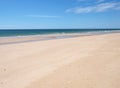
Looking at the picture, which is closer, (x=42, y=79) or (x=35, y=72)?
(x=42, y=79)

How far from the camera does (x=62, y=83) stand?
4.85m

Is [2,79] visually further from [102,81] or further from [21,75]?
[102,81]

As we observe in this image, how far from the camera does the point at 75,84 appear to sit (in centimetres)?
477

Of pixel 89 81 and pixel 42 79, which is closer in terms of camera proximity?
pixel 89 81

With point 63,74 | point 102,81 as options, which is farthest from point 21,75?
point 102,81

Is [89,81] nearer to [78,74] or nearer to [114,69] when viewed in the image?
[78,74]

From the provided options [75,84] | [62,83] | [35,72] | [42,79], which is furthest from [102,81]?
[35,72]

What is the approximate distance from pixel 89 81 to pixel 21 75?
2.42 meters

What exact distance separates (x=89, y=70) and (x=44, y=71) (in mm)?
1707

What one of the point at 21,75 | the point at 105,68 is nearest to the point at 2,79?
the point at 21,75

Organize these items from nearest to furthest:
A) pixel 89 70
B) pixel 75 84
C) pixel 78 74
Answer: pixel 75 84, pixel 78 74, pixel 89 70

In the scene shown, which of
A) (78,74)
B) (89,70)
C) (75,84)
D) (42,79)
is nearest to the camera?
(75,84)

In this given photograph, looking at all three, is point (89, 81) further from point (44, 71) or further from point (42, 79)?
point (44, 71)

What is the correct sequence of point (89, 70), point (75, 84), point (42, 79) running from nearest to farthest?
1. point (75, 84)
2. point (42, 79)
3. point (89, 70)
